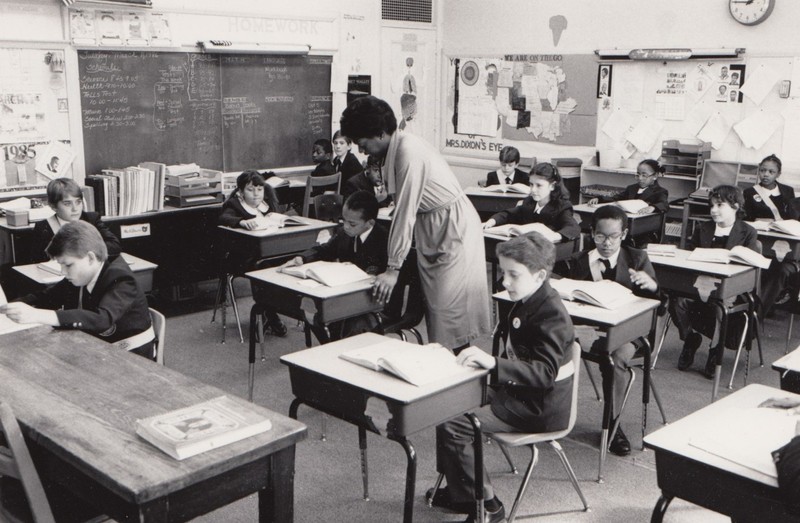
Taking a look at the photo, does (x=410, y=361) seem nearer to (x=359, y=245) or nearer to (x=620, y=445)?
(x=620, y=445)

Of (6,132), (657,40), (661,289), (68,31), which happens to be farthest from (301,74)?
(661,289)

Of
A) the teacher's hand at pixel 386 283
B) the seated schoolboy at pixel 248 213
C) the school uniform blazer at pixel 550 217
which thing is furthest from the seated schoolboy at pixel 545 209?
the teacher's hand at pixel 386 283

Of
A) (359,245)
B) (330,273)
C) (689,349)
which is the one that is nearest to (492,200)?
(689,349)

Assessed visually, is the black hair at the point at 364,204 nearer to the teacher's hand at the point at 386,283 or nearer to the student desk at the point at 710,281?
the teacher's hand at the point at 386,283

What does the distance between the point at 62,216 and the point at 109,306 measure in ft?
5.78

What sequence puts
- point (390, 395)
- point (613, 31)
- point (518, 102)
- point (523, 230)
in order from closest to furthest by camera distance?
point (390, 395) < point (523, 230) < point (613, 31) < point (518, 102)

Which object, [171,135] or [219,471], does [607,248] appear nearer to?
[219,471]

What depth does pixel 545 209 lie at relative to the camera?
5.24 metres

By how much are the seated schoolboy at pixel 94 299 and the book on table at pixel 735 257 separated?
276 cm

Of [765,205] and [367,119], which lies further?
[765,205]

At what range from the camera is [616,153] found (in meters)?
7.50

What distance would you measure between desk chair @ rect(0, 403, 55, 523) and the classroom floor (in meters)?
1.12

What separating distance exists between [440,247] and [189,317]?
287cm

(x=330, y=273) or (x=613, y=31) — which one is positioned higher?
(x=613, y=31)
